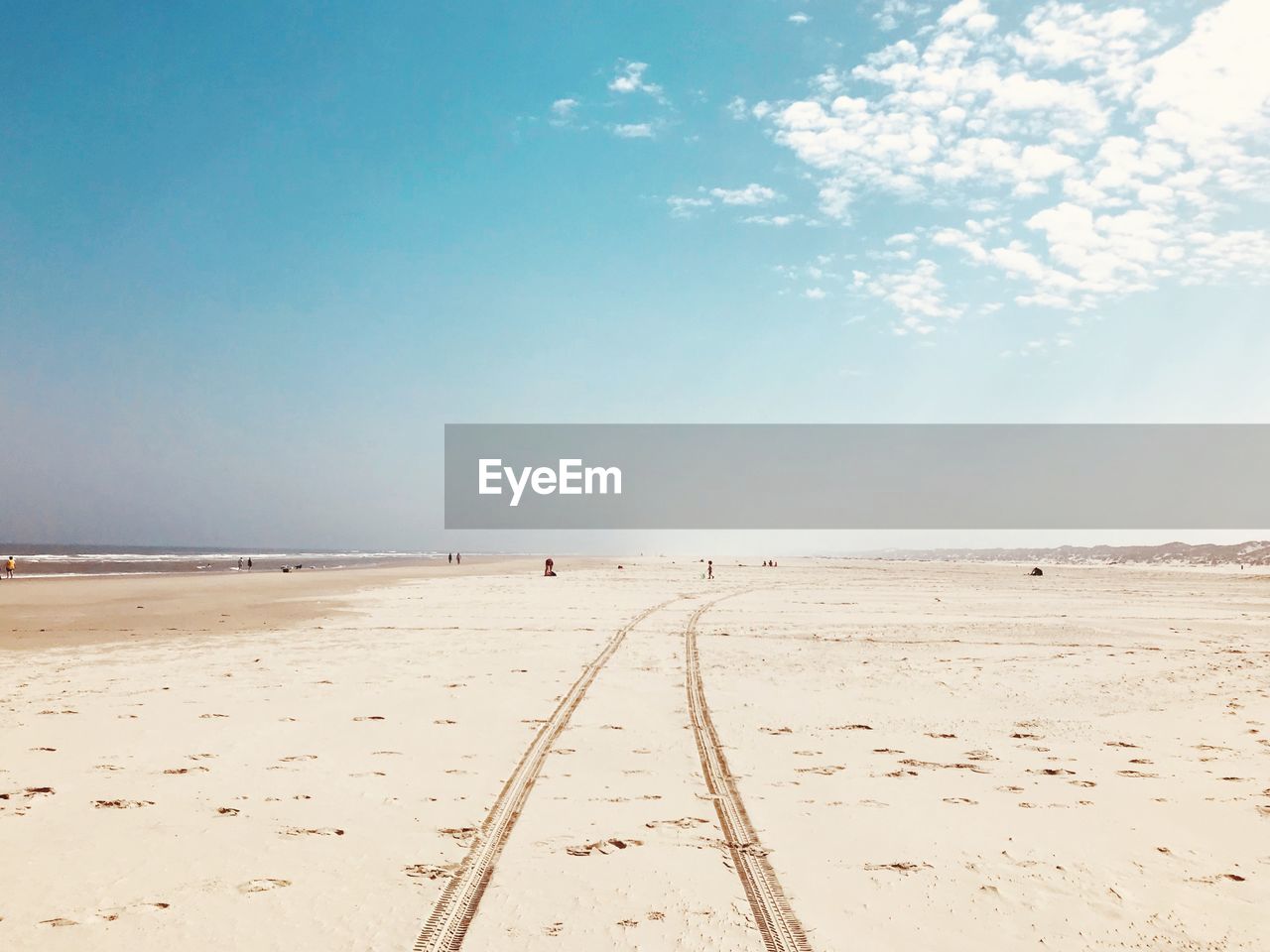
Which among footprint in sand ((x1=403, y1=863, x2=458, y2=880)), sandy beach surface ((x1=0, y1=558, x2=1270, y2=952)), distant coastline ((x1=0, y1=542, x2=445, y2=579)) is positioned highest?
footprint in sand ((x1=403, y1=863, x2=458, y2=880))

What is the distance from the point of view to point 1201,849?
18.7ft

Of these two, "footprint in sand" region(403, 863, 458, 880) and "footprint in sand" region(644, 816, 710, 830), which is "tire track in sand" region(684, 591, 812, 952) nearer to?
"footprint in sand" region(644, 816, 710, 830)

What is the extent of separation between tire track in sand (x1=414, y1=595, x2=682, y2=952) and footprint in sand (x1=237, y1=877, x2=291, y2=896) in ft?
3.61

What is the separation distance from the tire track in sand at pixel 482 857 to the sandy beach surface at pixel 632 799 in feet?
0.10

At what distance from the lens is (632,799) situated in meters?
6.73

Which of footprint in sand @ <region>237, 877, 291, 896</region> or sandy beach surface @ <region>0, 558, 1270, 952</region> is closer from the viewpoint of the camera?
sandy beach surface @ <region>0, 558, 1270, 952</region>

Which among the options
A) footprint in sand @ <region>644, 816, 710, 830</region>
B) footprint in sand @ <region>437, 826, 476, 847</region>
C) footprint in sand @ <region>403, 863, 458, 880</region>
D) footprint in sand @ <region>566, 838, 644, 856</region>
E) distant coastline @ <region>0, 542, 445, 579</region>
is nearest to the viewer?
footprint in sand @ <region>403, 863, 458, 880</region>

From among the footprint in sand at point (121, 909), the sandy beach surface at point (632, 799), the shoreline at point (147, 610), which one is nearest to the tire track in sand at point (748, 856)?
the sandy beach surface at point (632, 799)

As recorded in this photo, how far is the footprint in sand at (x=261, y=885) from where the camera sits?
16.2 ft

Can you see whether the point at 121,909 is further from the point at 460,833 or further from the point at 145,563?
the point at 145,563

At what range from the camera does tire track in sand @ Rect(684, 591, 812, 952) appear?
14.5 ft

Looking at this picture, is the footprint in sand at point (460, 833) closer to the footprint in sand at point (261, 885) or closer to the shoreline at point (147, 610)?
the footprint in sand at point (261, 885)

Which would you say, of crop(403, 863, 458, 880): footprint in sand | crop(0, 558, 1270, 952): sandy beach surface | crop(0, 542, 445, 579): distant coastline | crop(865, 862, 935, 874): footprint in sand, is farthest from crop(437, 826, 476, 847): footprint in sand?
crop(0, 542, 445, 579): distant coastline

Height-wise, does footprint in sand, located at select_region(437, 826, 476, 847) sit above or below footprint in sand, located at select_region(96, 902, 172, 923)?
below
